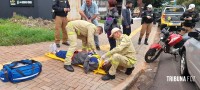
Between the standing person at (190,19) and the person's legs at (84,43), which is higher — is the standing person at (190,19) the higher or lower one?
the higher one

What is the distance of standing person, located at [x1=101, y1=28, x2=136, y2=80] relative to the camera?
5.34 meters

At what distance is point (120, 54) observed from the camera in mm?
5426

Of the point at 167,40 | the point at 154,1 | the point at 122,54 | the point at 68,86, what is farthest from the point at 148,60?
the point at 154,1

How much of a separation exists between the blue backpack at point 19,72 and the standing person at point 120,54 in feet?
4.73

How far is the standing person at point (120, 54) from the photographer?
534 centimetres

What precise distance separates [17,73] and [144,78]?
9.54ft

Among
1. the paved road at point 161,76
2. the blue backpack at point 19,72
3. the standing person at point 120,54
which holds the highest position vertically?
the standing person at point 120,54

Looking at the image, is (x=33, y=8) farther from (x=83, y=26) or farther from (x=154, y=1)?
(x=154, y=1)

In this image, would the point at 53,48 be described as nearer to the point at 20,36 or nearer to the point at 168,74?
the point at 20,36

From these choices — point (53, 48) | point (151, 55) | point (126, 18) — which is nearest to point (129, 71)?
point (151, 55)

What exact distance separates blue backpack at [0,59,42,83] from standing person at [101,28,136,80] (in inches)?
56.8

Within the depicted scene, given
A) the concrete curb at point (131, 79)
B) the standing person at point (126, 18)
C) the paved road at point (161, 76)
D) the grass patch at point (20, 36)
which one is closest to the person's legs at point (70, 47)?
the concrete curb at point (131, 79)

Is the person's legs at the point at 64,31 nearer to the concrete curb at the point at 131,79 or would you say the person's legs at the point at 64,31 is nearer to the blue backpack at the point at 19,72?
the concrete curb at the point at 131,79

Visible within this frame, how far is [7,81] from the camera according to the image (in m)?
4.99
